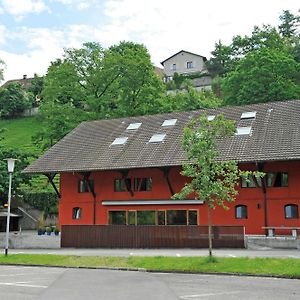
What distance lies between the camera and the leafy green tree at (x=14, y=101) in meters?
86.7

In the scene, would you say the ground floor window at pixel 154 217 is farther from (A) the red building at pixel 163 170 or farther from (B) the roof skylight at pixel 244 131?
(B) the roof skylight at pixel 244 131

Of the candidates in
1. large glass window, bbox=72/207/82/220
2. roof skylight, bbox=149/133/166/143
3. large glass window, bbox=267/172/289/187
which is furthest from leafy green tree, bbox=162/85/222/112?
large glass window, bbox=267/172/289/187

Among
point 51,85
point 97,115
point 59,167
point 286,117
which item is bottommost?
point 59,167

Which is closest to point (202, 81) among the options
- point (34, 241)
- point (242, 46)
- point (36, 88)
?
point (242, 46)

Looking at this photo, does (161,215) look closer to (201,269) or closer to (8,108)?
(201,269)

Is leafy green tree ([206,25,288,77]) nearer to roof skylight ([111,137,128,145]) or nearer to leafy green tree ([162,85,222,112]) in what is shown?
leafy green tree ([162,85,222,112])

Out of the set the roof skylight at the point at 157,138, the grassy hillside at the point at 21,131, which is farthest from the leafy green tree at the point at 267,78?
the grassy hillside at the point at 21,131

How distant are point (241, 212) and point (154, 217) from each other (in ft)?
18.6

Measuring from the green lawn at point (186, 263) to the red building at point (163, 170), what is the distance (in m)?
8.95

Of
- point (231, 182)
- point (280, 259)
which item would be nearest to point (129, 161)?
point (231, 182)

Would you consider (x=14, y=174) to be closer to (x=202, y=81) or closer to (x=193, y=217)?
(x=193, y=217)

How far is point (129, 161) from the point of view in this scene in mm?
28516

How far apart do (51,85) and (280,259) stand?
100 ft

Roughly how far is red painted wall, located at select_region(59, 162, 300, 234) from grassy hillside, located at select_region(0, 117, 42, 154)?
3749cm
